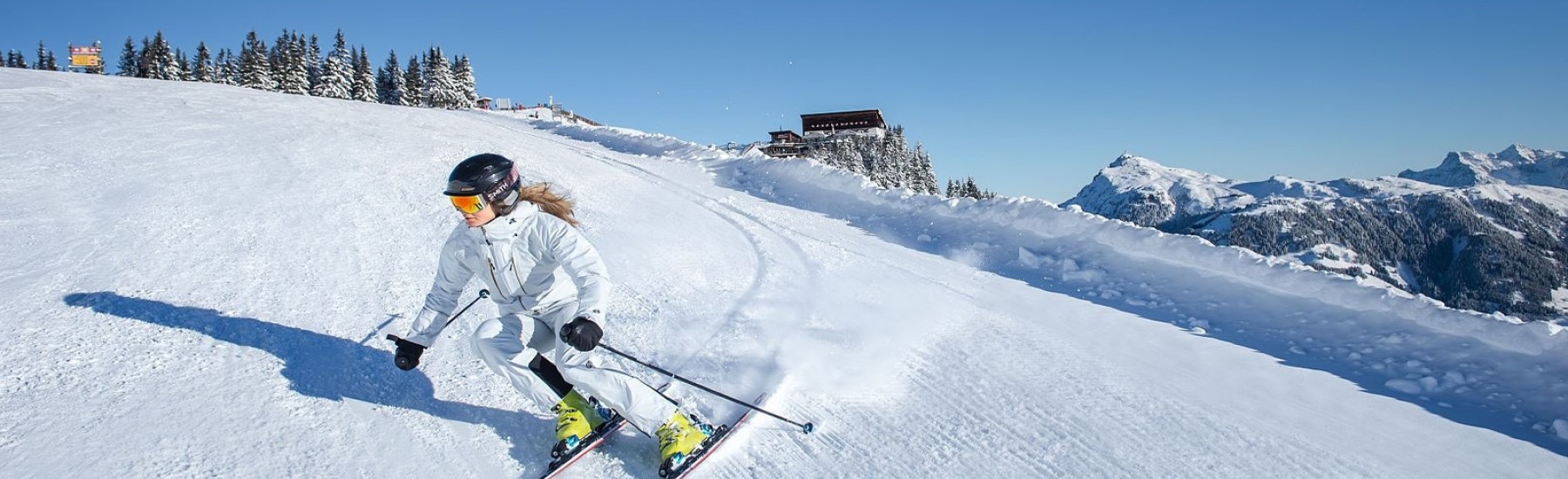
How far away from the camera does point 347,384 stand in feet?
13.7

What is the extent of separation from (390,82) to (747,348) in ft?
253

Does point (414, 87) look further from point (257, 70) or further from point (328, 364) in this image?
point (328, 364)

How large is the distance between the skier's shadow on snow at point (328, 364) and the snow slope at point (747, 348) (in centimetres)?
2

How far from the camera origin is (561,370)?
11.7ft

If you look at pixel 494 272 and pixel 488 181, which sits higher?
pixel 488 181

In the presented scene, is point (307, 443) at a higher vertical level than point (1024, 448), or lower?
lower

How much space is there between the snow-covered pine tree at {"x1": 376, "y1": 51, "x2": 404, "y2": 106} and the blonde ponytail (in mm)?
75596

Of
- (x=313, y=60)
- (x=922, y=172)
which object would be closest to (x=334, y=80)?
(x=313, y=60)

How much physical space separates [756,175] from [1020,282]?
8.80 metres

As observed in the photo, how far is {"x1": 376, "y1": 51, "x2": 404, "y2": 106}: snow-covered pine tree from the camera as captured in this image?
226 feet

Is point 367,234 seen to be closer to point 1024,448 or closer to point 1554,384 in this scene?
point 1024,448

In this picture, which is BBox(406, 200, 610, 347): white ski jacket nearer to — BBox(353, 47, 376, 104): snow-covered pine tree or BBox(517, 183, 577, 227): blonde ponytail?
BBox(517, 183, 577, 227): blonde ponytail

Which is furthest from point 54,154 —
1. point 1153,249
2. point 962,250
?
point 1153,249

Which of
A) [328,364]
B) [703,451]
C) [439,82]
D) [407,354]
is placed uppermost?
[439,82]
